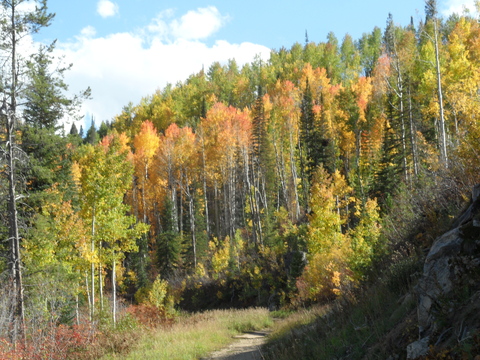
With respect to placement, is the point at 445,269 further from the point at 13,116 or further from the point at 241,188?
the point at 241,188

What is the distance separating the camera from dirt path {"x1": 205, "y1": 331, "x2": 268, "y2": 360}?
10438 mm

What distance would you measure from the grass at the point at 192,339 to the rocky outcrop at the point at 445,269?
8.06 meters

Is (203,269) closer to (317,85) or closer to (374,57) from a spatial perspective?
(317,85)

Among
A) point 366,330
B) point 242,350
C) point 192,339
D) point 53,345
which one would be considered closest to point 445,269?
point 366,330

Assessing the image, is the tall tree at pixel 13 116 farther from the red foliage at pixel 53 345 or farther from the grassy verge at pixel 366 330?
the grassy verge at pixel 366 330

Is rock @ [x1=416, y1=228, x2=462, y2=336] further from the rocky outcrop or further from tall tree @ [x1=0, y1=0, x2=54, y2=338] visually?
tall tree @ [x1=0, y1=0, x2=54, y2=338]

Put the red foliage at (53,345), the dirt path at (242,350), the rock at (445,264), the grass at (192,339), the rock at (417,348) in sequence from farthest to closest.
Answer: the grass at (192,339), the red foliage at (53,345), the dirt path at (242,350), the rock at (445,264), the rock at (417,348)

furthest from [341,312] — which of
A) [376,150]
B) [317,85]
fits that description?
[317,85]

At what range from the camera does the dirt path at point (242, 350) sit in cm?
1044

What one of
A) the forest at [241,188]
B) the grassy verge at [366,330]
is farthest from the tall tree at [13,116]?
the grassy verge at [366,330]

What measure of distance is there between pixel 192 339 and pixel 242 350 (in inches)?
77.8

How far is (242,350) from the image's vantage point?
11672 mm

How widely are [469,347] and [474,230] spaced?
157 cm

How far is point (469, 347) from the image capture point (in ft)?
9.96
